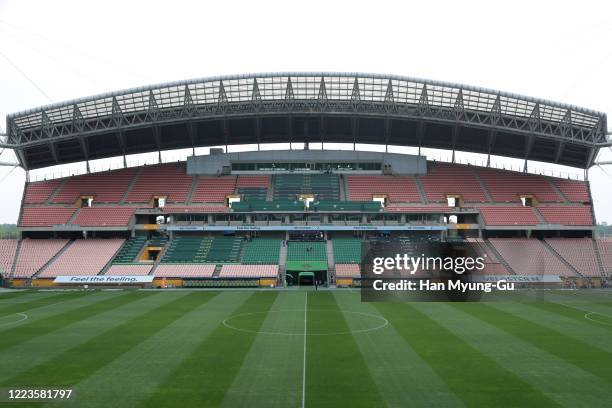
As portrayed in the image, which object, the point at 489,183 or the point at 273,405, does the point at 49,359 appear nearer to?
the point at 273,405

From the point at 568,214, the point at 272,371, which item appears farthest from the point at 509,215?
the point at 272,371

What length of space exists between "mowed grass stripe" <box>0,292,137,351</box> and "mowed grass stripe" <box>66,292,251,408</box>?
638 cm

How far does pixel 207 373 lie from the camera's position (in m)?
19.5

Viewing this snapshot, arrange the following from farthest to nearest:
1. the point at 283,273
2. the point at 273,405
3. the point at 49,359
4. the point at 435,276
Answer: the point at 283,273, the point at 435,276, the point at 49,359, the point at 273,405

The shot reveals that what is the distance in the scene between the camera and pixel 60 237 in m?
68.2

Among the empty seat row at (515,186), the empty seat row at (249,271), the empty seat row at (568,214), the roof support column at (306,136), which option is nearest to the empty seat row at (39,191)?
the empty seat row at (249,271)

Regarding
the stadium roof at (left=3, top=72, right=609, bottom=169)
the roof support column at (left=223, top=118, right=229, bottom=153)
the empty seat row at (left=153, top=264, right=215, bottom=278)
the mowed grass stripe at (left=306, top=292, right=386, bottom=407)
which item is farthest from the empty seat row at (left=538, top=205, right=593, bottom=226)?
the mowed grass stripe at (left=306, top=292, right=386, bottom=407)

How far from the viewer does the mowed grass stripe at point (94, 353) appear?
61.3 ft

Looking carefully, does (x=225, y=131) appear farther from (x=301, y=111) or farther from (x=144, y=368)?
(x=144, y=368)

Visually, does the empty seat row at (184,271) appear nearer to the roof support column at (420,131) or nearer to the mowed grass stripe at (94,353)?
the mowed grass stripe at (94,353)

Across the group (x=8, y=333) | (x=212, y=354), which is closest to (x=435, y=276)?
(x=212, y=354)

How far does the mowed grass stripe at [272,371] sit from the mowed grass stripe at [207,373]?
353 millimetres

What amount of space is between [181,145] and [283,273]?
26859mm

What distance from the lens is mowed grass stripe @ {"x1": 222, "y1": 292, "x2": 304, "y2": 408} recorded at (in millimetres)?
16469
